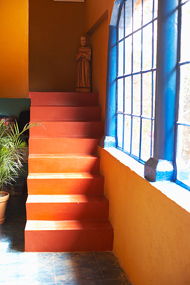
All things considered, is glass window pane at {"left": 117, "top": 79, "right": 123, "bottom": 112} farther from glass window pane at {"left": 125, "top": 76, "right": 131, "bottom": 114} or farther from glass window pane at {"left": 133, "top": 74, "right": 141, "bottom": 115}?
glass window pane at {"left": 133, "top": 74, "right": 141, "bottom": 115}

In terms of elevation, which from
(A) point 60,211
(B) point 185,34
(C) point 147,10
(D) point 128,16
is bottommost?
(A) point 60,211

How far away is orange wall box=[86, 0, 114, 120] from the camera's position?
537 cm

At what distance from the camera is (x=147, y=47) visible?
12.0ft

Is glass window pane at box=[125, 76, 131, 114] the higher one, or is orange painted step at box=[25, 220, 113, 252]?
glass window pane at box=[125, 76, 131, 114]

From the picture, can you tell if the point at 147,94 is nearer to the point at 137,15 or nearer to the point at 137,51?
the point at 137,51

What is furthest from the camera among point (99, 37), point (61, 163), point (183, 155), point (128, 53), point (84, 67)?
point (84, 67)

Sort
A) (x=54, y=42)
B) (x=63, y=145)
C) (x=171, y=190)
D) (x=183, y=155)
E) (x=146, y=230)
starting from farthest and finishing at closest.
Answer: (x=54, y=42)
(x=63, y=145)
(x=146, y=230)
(x=183, y=155)
(x=171, y=190)

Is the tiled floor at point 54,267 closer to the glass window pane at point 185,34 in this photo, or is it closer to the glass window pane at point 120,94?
the glass window pane at point 120,94

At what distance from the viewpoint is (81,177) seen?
193 inches

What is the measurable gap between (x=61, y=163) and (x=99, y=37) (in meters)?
2.17

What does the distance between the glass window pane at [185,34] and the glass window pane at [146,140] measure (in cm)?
91

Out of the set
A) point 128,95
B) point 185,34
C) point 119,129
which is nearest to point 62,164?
point 119,129

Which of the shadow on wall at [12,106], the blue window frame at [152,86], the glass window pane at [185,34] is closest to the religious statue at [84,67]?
the shadow on wall at [12,106]

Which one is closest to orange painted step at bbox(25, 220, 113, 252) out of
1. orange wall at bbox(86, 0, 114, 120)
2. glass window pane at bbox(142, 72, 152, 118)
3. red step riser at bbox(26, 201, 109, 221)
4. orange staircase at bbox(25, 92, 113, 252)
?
orange staircase at bbox(25, 92, 113, 252)
